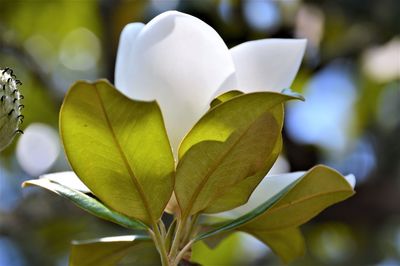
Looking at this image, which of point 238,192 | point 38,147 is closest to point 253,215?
point 238,192

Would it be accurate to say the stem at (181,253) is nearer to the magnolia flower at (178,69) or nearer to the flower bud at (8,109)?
the magnolia flower at (178,69)

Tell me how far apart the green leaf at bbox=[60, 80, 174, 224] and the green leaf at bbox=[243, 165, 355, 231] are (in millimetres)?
158

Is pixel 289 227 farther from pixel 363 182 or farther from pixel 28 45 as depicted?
pixel 28 45

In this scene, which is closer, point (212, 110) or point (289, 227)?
point (212, 110)

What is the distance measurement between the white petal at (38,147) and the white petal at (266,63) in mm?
2168

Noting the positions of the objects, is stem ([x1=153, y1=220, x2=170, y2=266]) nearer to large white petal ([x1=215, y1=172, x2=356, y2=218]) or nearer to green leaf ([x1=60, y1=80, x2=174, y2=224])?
green leaf ([x1=60, y1=80, x2=174, y2=224])

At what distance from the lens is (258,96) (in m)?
0.72

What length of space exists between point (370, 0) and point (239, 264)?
120 cm

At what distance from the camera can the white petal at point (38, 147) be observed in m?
3.03

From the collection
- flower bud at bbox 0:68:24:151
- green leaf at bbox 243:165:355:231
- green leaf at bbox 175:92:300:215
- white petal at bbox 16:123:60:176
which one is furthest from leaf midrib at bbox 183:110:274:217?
white petal at bbox 16:123:60:176

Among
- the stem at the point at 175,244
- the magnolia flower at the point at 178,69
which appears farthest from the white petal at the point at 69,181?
the stem at the point at 175,244

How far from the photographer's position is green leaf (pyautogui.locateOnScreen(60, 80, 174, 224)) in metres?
0.71

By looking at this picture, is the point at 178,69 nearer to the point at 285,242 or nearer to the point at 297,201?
the point at 297,201

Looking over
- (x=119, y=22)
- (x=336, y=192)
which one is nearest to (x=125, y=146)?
(x=336, y=192)
